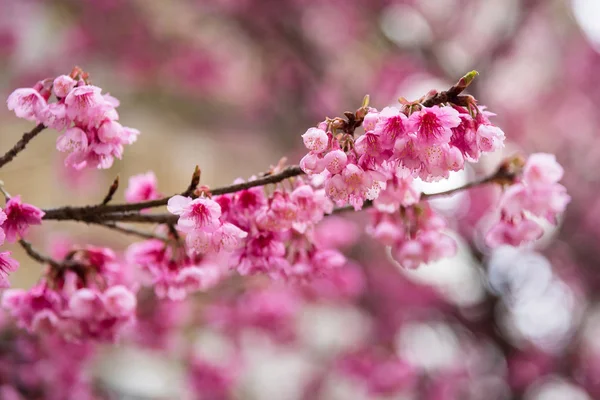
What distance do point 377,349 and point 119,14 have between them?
6.60 feet

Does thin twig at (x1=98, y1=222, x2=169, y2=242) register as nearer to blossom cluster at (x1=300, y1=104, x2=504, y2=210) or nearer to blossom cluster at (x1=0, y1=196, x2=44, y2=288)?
blossom cluster at (x1=0, y1=196, x2=44, y2=288)

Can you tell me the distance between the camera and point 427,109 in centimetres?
58

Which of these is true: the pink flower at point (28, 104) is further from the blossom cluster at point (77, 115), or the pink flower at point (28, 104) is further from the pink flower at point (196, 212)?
the pink flower at point (196, 212)

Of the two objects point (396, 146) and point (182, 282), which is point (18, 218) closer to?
point (182, 282)

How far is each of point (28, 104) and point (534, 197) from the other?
0.67 meters

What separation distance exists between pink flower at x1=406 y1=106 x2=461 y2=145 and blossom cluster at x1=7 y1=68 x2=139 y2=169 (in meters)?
0.36

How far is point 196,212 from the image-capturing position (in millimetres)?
647

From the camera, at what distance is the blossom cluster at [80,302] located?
2.58 ft

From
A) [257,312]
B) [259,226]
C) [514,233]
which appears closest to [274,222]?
[259,226]

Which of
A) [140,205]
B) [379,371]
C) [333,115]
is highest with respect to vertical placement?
[333,115]

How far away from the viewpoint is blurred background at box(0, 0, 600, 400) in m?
2.04

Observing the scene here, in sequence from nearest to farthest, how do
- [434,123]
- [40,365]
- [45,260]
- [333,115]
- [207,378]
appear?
[434,123] → [45,260] → [40,365] → [207,378] → [333,115]

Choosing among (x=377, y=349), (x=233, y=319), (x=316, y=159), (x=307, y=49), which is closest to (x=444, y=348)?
(x=377, y=349)

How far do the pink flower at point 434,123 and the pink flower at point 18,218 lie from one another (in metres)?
0.46
